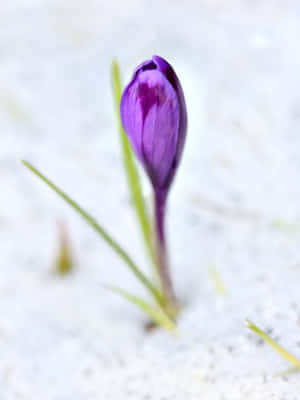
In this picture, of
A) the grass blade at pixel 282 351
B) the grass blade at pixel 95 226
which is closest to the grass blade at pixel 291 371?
the grass blade at pixel 282 351

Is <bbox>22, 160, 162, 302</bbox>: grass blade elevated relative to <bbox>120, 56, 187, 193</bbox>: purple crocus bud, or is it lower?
lower

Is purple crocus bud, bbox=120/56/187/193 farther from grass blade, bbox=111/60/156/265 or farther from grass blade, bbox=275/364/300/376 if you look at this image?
grass blade, bbox=275/364/300/376

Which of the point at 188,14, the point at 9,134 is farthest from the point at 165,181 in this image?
the point at 188,14

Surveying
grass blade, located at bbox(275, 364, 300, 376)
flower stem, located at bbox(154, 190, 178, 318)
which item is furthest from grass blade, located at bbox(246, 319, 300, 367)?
flower stem, located at bbox(154, 190, 178, 318)

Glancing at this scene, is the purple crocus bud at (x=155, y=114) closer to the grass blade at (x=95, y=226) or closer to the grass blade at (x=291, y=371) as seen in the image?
the grass blade at (x=95, y=226)

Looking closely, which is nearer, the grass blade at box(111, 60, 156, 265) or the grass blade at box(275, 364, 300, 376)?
the grass blade at box(275, 364, 300, 376)

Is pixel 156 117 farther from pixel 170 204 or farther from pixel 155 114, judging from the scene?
pixel 170 204

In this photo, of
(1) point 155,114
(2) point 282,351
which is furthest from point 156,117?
(2) point 282,351

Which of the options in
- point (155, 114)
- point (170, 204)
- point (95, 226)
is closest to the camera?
point (155, 114)
